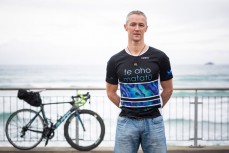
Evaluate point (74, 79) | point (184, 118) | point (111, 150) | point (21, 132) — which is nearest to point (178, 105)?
point (184, 118)

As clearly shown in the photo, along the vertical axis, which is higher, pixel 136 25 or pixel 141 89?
pixel 136 25

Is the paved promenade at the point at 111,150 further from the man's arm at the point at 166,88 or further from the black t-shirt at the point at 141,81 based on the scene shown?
the black t-shirt at the point at 141,81

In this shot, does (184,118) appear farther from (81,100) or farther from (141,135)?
(141,135)

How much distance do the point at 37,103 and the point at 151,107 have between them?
3286mm

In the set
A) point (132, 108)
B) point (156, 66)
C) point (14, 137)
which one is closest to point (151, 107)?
point (132, 108)

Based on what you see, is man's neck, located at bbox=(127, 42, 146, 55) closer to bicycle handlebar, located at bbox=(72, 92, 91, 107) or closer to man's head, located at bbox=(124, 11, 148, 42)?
man's head, located at bbox=(124, 11, 148, 42)

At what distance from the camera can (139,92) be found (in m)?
2.41

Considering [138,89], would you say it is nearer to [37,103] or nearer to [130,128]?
[130,128]

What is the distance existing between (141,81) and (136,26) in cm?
40

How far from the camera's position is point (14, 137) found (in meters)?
5.78

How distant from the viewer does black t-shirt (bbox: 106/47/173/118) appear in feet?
7.89

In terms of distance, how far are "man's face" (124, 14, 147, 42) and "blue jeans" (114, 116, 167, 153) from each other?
594mm

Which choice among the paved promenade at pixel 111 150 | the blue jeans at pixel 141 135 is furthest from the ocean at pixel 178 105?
the blue jeans at pixel 141 135

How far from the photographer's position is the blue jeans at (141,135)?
2.40 m
